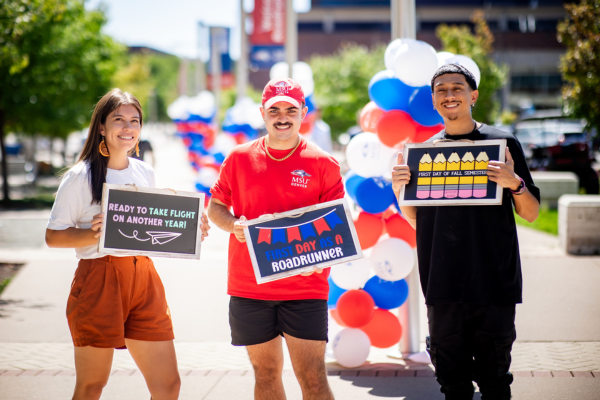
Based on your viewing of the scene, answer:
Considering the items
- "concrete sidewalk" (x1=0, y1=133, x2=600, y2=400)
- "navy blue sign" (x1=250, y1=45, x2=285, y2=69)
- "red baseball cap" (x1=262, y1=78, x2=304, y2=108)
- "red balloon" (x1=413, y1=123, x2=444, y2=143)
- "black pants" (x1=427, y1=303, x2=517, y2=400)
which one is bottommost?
"concrete sidewalk" (x1=0, y1=133, x2=600, y2=400)

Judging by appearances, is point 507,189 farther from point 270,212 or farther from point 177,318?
point 177,318

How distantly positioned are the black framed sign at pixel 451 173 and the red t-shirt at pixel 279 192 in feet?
1.37

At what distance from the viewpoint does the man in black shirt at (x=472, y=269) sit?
10.4 feet

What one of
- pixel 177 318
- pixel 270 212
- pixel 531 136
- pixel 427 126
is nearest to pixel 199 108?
pixel 531 136

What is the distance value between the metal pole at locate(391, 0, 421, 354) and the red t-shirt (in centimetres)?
190

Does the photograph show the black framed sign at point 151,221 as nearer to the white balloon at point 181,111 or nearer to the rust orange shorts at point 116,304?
the rust orange shorts at point 116,304

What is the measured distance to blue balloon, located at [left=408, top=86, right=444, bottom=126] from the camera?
470 cm

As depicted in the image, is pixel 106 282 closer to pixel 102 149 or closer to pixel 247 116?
pixel 102 149

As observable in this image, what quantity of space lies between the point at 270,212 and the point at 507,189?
125 centimetres

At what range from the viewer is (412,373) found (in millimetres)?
4730

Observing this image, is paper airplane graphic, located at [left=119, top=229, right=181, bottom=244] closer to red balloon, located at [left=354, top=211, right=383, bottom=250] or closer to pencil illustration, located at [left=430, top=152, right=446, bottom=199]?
pencil illustration, located at [left=430, top=152, right=446, bottom=199]

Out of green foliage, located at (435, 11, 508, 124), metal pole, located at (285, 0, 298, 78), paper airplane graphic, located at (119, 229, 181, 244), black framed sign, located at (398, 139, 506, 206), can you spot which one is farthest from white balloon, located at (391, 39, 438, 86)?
green foliage, located at (435, 11, 508, 124)

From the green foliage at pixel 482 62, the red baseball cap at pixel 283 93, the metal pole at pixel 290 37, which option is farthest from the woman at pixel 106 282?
the green foliage at pixel 482 62

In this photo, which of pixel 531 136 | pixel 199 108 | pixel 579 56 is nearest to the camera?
pixel 579 56
